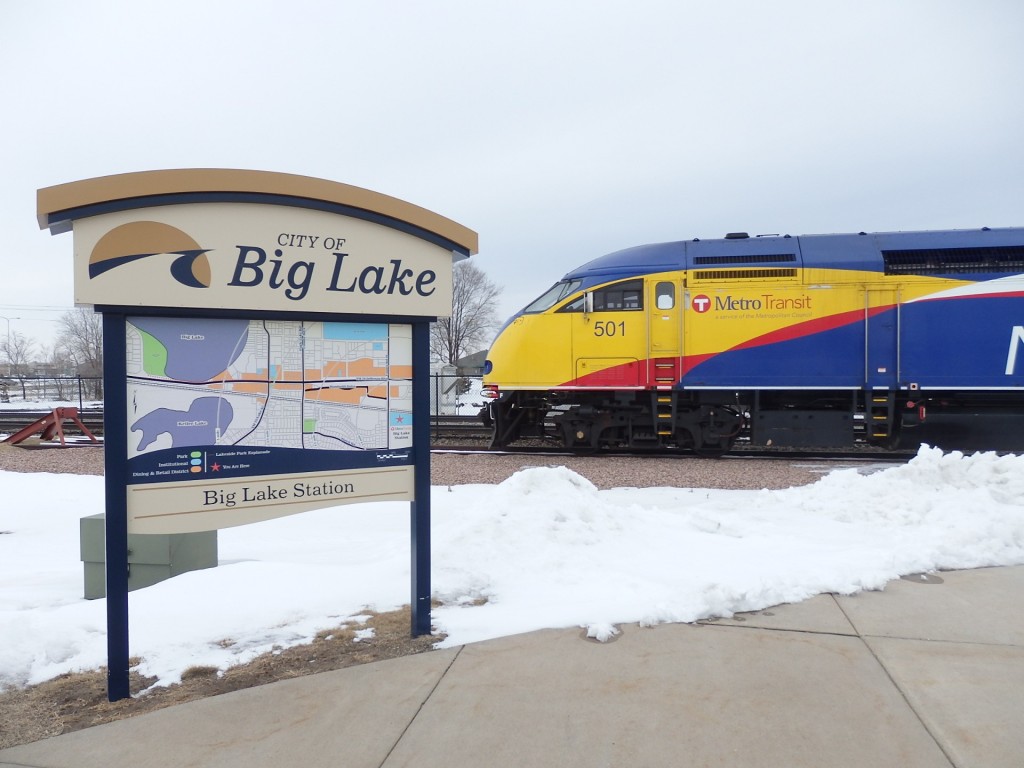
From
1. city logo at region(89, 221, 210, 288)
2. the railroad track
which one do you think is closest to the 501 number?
the railroad track

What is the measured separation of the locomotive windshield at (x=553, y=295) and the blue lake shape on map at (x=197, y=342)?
28.0ft

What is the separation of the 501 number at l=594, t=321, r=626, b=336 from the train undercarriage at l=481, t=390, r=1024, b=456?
101cm

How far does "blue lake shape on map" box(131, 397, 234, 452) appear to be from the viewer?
3365 millimetres

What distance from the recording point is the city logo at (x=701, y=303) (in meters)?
11.3

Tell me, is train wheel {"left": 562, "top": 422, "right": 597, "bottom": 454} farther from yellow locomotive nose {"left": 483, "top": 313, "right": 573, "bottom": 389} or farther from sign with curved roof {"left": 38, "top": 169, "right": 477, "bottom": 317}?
sign with curved roof {"left": 38, "top": 169, "right": 477, "bottom": 317}

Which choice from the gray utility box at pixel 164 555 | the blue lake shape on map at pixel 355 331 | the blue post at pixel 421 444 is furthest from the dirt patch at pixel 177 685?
the blue lake shape on map at pixel 355 331

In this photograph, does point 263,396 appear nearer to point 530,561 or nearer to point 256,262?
point 256,262

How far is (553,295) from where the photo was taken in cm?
1191

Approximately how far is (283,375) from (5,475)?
9333mm

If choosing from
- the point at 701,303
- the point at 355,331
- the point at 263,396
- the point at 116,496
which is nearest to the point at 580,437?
the point at 701,303

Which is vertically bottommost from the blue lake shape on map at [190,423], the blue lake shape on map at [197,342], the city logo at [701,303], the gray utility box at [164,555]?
the gray utility box at [164,555]

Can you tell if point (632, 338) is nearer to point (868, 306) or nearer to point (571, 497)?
point (868, 306)

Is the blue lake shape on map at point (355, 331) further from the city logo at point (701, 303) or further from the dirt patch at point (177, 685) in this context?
the city logo at point (701, 303)

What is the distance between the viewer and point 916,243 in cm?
1095
